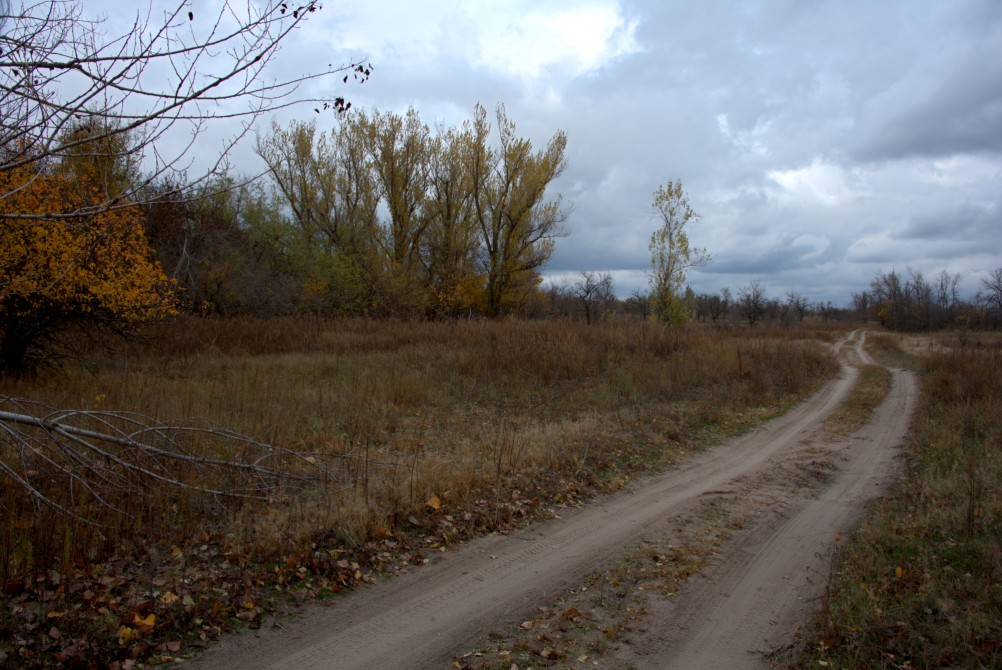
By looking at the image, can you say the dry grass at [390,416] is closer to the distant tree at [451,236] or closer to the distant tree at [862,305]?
the distant tree at [451,236]

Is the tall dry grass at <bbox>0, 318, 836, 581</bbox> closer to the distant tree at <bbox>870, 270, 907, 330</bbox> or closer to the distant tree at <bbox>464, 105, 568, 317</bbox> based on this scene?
the distant tree at <bbox>464, 105, 568, 317</bbox>

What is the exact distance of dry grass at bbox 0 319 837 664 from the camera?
5199 millimetres

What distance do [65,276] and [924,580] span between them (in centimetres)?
1365

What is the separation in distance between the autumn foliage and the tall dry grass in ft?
3.46

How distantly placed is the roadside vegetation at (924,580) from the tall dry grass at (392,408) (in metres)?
3.09

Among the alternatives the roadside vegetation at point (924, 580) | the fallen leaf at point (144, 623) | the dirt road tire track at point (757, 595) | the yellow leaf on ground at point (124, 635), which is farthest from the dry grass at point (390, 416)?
the roadside vegetation at point (924, 580)

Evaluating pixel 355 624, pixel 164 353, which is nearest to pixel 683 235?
pixel 164 353

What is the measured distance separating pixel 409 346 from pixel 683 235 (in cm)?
1501

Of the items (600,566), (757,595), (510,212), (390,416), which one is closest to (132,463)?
(600,566)

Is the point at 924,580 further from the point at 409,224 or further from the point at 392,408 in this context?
the point at 409,224

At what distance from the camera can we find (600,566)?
5.30 meters

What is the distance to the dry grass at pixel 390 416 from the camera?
205 inches

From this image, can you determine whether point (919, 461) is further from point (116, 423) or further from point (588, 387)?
point (116, 423)

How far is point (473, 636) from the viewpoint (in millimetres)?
4121
